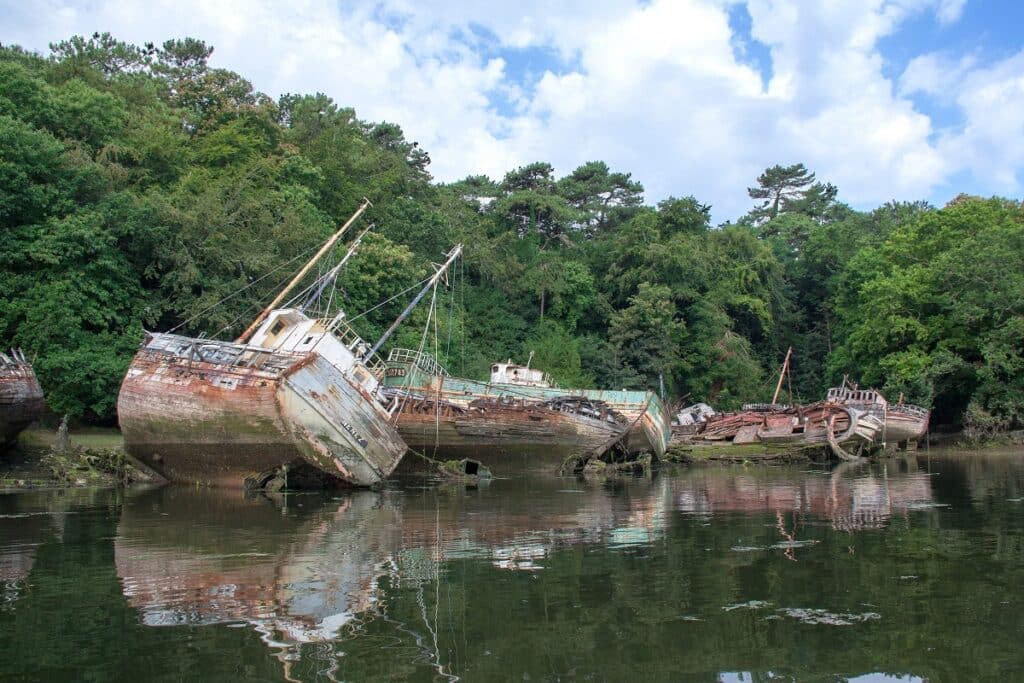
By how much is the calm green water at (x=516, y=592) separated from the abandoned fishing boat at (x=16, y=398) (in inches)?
242

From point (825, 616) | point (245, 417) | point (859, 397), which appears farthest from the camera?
point (859, 397)

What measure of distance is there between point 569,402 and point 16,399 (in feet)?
52.8

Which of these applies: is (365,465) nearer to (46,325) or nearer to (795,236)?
(46,325)

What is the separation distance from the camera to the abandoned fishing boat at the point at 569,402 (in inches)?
1148

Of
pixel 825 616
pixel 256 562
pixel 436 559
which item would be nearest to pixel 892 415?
pixel 436 559

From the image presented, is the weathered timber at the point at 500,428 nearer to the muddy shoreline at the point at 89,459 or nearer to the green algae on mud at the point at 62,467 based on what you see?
the muddy shoreline at the point at 89,459

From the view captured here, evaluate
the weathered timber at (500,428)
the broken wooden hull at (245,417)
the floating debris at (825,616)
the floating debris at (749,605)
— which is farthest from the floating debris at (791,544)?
the weathered timber at (500,428)

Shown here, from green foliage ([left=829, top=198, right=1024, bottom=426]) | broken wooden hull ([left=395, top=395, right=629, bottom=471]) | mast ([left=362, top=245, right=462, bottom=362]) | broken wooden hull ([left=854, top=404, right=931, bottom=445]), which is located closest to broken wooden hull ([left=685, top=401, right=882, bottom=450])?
broken wooden hull ([left=854, top=404, right=931, bottom=445])

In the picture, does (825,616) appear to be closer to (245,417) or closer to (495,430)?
(245,417)

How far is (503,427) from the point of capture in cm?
2842

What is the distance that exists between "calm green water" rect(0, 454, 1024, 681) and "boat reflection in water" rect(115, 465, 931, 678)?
0.05m

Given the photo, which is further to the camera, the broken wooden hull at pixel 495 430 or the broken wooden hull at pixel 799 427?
the broken wooden hull at pixel 799 427

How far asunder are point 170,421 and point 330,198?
1280 inches

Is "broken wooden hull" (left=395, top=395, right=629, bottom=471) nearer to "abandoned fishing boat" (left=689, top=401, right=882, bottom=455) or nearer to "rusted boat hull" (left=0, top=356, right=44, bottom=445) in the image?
"rusted boat hull" (left=0, top=356, right=44, bottom=445)
